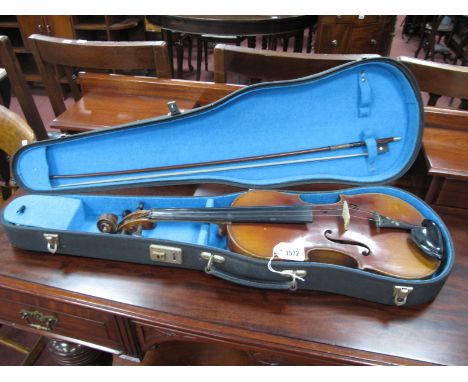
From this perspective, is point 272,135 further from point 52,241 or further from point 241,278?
Result: point 52,241

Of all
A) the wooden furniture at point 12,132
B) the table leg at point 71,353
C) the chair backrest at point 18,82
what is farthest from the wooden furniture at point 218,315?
the chair backrest at point 18,82

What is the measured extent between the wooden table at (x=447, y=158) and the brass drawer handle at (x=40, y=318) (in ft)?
3.81

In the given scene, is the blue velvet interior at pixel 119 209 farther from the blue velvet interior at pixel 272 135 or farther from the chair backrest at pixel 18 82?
the chair backrest at pixel 18 82

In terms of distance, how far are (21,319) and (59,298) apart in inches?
9.8

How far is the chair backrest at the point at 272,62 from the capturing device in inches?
45.1

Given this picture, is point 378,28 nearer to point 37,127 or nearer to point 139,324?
point 37,127

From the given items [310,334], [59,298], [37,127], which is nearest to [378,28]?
[37,127]

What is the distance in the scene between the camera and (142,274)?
36.4 inches

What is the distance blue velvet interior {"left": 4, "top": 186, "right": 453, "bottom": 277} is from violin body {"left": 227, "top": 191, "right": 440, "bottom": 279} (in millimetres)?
62

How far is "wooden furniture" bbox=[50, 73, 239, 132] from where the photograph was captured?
1315 millimetres

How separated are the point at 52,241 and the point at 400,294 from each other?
865mm

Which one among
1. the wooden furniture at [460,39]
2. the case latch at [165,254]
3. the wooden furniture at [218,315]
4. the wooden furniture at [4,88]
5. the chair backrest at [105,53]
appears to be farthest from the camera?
the wooden furniture at [460,39]

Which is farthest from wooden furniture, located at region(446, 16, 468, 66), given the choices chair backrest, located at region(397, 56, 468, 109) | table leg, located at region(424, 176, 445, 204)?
table leg, located at region(424, 176, 445, 204)

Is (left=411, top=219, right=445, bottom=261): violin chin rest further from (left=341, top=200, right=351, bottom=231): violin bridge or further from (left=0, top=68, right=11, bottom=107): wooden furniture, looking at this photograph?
(left=0, top=68, right=11, bottom=107): wooden furniture
